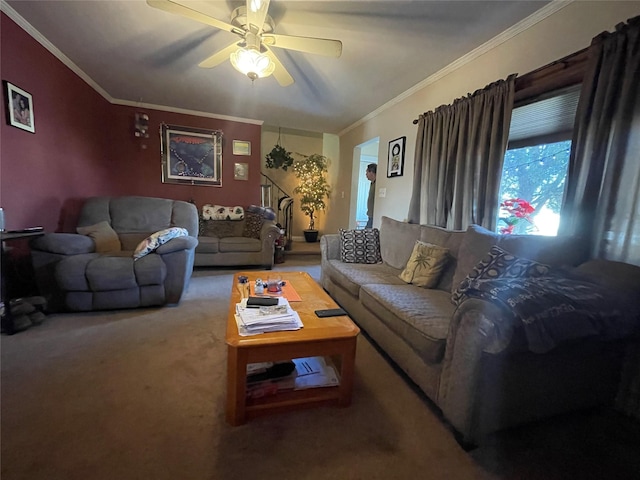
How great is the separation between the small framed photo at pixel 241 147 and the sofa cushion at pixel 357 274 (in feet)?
10.1

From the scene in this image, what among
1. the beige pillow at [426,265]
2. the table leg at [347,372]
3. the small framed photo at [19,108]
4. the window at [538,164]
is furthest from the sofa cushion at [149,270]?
the window at [538,164]

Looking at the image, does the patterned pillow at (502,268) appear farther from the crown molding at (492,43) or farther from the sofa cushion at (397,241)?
the crown molding at (492,43)

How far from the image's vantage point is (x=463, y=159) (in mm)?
2455

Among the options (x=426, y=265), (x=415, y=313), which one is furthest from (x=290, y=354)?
(x=426, y=265)

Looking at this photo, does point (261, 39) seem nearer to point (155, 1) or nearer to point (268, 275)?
point (155, 1)

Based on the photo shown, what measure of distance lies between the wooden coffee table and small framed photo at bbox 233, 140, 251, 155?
4.03m

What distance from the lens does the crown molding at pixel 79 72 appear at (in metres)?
2.17

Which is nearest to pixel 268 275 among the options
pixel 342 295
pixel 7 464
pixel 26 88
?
pixel 342 295

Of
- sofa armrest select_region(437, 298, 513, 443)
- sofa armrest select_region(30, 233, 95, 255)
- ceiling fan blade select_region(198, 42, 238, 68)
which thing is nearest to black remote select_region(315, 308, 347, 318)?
sofa armrest select_region(437, 298, 513, 443)

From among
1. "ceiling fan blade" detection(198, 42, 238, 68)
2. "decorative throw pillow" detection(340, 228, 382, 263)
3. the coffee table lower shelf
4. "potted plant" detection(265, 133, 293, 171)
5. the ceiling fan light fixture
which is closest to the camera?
the coffee table lower shelf

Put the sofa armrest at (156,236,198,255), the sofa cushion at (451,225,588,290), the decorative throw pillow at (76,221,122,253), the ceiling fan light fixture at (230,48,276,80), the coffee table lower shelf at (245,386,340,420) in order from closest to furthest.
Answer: the coffee table lower shelf at (245,386,340,420), the sofa cushion at (451,225,588,290), the ceiling fan light fixture at (230,48,276,80), the sofa armrest at (156,236,198,255), the decorative throw pillow at (76,221,122,253)

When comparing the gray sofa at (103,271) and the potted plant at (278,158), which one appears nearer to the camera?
the gray sofa at (103,271)

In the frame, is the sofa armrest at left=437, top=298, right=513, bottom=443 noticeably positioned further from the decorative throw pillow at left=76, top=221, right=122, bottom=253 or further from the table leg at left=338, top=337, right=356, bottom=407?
the decorative throw pillow at left=76, top=221, right=122, bottom=253

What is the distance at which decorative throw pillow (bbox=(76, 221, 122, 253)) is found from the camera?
267cm
